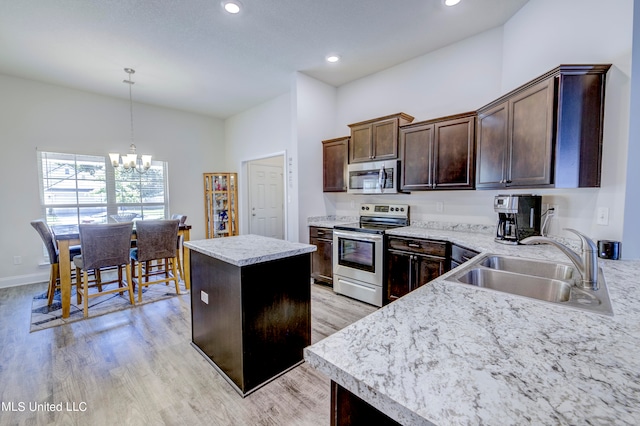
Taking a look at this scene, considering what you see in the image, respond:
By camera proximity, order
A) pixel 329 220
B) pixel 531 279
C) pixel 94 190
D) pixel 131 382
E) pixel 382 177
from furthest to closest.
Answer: pixel 94 190 → pixel 329 220 → pixel 382 177 → pixel 131 382 → pixel 531 279

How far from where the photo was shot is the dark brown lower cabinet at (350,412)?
792 mm

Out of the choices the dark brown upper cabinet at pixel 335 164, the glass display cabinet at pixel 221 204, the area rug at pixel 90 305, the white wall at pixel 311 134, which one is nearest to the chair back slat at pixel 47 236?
the area rug at pixel 90 305

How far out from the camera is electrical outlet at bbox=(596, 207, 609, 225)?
188 centimetres

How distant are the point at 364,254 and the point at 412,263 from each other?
0.61 m

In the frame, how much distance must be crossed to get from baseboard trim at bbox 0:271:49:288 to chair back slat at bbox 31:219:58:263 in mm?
1488

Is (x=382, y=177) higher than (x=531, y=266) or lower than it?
higher

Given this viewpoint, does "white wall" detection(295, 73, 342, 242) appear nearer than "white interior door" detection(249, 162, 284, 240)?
Yes

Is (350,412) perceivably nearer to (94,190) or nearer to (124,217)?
(124,217)

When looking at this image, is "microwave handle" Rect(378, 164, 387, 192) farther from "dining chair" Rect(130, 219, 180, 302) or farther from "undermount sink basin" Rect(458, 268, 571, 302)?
"dining chair" Rect(130, 219, 180, 302)

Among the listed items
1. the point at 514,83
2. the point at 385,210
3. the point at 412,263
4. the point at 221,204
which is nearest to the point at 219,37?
the point at 385,210

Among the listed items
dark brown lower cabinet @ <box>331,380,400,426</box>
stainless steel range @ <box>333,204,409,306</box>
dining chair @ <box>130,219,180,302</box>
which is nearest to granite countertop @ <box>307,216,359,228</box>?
stainless steel range @ <box>333,204,409,306</box>

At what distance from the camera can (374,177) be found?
3.63m

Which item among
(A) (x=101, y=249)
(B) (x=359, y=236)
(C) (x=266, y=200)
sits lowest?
(A) (x=101, y=249)

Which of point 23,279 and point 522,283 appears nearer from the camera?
point 522,283
